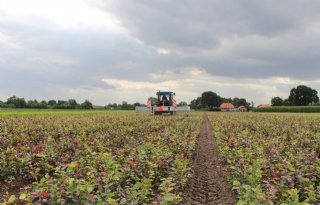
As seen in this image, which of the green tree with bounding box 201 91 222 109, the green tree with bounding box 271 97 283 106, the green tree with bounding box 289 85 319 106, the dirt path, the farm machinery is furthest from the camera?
the green tree with bounding box 201 91 222 109

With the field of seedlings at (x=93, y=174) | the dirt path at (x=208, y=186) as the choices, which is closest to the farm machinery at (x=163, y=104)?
the field of seedlings at (x=93, y=174)

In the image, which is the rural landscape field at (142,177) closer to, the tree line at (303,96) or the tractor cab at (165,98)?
the tractor cab at (165,98)

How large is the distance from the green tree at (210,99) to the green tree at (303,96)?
33736 millimetres

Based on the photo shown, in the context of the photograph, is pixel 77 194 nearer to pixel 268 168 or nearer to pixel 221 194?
pixel 221 194

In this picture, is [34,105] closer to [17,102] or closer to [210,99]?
[17,102]

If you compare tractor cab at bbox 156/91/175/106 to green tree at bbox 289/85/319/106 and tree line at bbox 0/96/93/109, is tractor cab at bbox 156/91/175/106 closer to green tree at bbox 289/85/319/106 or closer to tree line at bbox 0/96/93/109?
tree line at bbox 0/96/93/109

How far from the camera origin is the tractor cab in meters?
30.5

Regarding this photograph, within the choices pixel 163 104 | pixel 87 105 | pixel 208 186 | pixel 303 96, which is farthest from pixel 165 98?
pixel 303 96

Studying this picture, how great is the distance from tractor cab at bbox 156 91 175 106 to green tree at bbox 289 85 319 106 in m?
83.7

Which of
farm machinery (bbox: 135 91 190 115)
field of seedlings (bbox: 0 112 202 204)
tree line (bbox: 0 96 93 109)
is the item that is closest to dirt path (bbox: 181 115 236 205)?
field of seedlings (bbox: 0 112 202 204)

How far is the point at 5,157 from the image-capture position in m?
6.80

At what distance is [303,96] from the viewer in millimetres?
102062

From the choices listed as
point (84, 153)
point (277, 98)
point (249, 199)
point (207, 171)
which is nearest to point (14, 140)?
point (84, 153)

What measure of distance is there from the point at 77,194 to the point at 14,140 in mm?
7902
